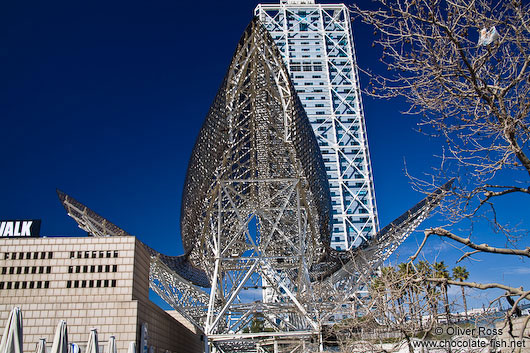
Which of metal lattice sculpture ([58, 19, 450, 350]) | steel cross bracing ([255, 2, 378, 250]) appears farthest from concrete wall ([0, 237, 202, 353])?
steel cross bracing ([255, 2, 378, 250])

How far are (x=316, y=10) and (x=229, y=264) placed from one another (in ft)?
197

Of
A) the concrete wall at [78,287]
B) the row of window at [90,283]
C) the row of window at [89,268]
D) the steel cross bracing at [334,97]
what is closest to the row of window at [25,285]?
the concrete wall at [78,287]

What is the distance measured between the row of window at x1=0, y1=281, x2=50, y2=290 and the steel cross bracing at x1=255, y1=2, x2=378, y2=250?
170 ft

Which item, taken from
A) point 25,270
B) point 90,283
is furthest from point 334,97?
point 25,270

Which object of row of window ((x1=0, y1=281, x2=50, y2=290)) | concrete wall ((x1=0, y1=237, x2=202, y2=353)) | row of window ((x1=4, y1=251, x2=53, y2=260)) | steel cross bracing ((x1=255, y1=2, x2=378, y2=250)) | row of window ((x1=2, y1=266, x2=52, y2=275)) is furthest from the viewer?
steel cross bracing ((x1=255, y1=2, x2=378, y2=250))

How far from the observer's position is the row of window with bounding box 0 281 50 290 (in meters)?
27.0

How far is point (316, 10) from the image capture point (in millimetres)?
86312

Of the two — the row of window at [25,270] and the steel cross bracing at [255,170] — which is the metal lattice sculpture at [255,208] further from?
the row of window at [25,270]

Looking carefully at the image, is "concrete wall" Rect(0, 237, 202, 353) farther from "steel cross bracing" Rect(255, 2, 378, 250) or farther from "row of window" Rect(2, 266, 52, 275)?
"steel cross bracing" Rect(255, 2, 378, 250)

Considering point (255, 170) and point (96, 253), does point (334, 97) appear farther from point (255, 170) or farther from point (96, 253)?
point (96, 253)

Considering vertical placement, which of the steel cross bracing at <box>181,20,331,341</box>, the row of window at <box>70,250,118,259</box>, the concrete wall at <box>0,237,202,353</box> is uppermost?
the steel cross bracing at <box>181,20,331,341</box>

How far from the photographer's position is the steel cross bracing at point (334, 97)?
7619cm

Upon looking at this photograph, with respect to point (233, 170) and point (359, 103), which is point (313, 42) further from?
point (233, 170)

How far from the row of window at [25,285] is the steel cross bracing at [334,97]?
51.9m
